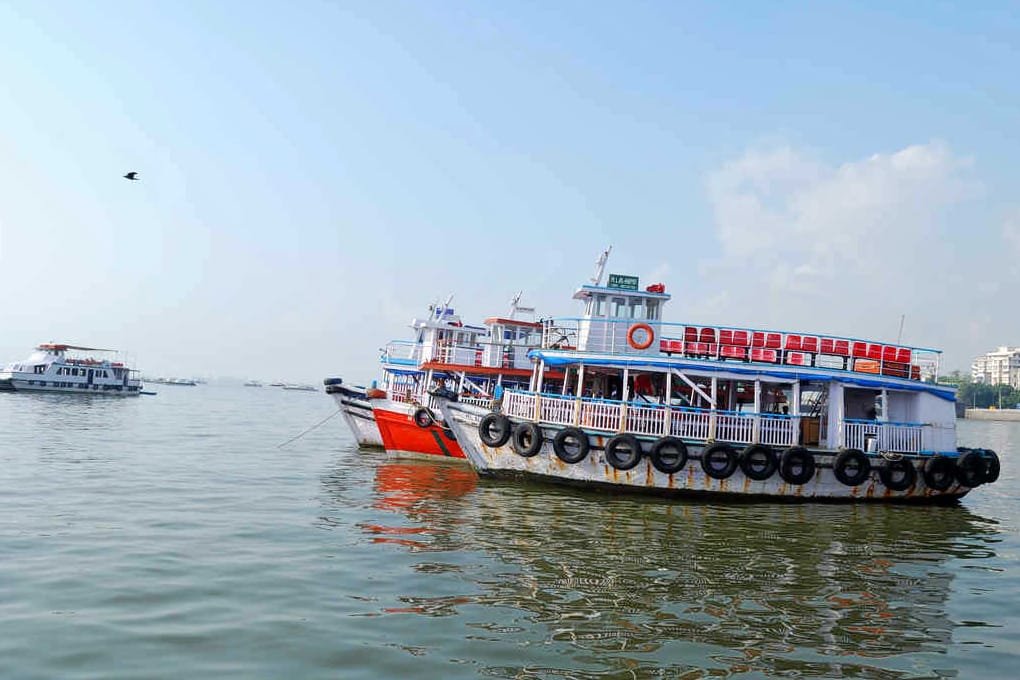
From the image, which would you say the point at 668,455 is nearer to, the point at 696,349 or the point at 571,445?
the point at 571,445

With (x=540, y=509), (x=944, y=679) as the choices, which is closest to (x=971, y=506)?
(x=540, y=509)

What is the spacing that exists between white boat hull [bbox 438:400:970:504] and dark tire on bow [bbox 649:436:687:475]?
17 centimetres

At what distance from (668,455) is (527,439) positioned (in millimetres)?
3129

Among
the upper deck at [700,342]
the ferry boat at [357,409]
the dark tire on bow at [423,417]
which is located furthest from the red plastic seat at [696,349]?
the ferry boat at [357,409]

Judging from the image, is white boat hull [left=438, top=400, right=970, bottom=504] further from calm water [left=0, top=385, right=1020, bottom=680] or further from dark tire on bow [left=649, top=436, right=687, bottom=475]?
calm water [left=0, top=385, right=1020, bottom=680]

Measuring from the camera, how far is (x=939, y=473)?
1672 cm

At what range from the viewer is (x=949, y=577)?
10.9 metres

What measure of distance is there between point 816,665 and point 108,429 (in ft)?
104

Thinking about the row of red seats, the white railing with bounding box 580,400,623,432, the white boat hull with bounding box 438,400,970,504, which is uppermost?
the row of red seats

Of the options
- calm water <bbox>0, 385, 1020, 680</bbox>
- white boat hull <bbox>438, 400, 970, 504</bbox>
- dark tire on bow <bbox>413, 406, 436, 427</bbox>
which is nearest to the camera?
calm water <bbox>0, 385, 1020, 680</bbox>

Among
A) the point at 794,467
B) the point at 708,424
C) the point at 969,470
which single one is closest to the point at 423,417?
the point at 708,424

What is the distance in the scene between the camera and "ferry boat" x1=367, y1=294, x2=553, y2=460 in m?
23.5

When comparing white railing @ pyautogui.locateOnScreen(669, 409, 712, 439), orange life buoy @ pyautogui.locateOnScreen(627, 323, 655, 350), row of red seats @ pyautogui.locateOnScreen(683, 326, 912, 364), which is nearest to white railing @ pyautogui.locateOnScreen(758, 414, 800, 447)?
white railing @ pyautogui.locateOnScreen(669, 409, 712, 439)

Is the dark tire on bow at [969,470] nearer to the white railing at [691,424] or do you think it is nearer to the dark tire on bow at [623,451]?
the white railing at [691,424]
